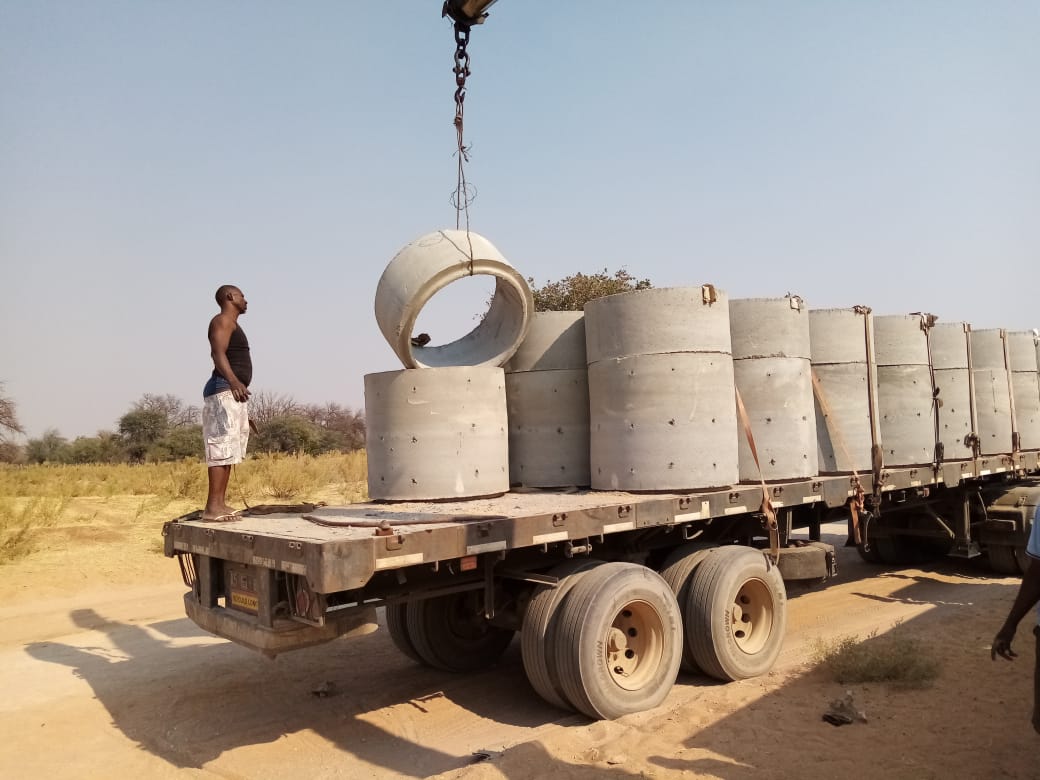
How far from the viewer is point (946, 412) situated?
349 inches

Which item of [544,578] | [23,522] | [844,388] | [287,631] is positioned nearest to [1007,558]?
[844,388]

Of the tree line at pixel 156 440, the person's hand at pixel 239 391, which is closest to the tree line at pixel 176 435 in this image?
the tree line at pixel 156 440

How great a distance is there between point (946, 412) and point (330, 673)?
7.12 m

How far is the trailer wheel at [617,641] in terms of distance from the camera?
4988 millimetres

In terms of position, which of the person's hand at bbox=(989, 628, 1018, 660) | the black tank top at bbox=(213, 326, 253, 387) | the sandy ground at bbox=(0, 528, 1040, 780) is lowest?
the sandy ground at bbox=(0, 528, 1040, 780)

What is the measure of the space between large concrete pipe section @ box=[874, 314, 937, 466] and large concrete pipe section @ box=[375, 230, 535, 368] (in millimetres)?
4069

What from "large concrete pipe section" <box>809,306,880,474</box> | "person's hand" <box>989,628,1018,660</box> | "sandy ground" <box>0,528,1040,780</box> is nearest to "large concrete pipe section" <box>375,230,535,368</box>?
"sandy ground" <box>0,528,1040,780</box>

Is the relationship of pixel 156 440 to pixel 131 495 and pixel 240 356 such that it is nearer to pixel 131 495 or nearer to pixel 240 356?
pixel 131 495

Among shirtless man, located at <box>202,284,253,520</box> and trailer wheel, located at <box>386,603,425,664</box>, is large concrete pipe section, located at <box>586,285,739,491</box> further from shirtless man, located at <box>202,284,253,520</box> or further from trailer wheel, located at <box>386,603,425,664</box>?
shirtless man, located at <box>202,284,253,520</box>

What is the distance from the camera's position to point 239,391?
5.54 m

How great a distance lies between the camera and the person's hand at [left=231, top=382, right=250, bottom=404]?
5516 mm

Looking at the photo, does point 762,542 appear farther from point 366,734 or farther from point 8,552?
point 8,552

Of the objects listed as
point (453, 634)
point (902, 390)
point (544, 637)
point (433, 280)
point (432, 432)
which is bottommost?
point (453, 634)

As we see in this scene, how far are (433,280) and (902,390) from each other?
5.27 meters
